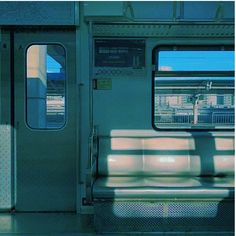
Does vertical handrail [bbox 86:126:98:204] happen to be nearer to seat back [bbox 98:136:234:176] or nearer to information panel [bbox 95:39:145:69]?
seat back [bbox 98:136:234:176]

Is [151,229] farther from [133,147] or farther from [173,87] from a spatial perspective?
[173,87]

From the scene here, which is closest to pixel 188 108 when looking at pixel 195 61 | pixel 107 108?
pixel 195 61

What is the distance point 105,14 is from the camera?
340 cm

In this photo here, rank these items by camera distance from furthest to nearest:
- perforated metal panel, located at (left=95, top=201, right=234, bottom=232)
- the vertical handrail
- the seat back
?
the seat back
perforated metal panel, located at (left=95, top=201, right=234, bottom=232)
the vertical handrail

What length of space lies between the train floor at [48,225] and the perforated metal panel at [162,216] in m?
0.06

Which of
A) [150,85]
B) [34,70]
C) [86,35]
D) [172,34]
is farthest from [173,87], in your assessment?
[34,70]

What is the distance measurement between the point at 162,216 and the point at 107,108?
48.3 inches

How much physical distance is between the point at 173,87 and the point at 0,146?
182 centimetres

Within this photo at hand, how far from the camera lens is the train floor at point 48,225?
3.33m

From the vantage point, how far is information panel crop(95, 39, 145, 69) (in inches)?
156

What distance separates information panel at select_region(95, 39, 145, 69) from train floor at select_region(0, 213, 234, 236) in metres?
1.53

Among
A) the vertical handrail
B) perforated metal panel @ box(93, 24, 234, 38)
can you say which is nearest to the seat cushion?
the vertical handrail

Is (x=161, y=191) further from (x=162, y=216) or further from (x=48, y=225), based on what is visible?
(x=48, y=225)

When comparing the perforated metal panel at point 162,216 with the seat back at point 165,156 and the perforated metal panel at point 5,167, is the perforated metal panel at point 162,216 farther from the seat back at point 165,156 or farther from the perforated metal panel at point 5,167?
the perforated metal panel at point 5,167
